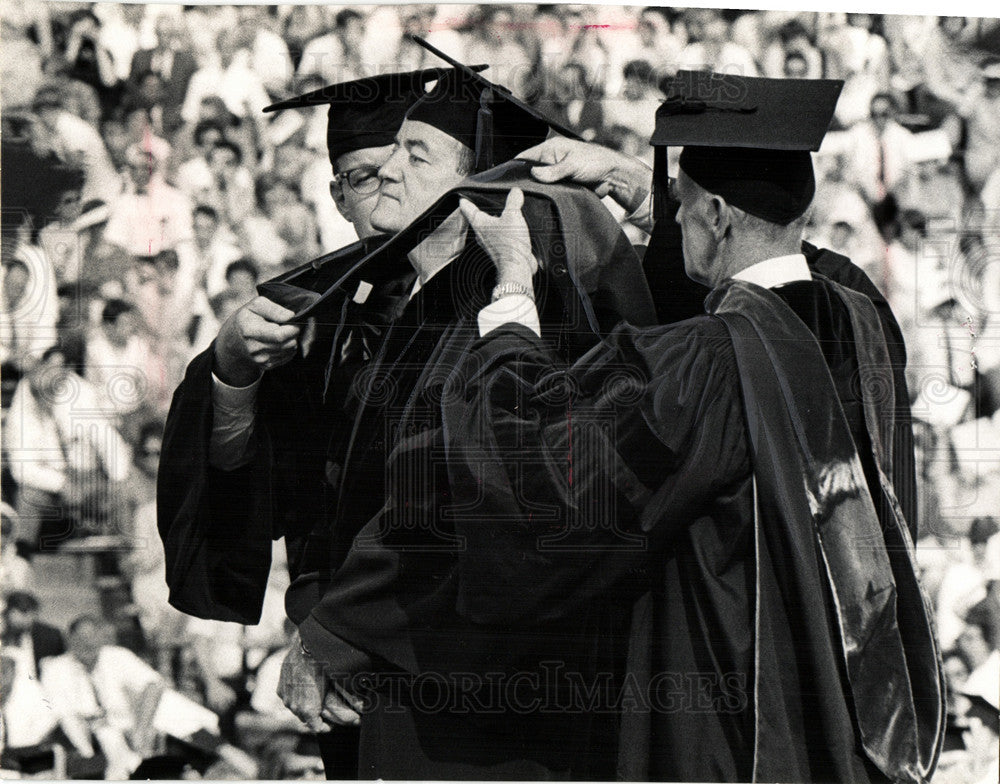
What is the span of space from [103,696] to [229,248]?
153 cm

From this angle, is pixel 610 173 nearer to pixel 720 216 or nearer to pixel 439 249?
pixel 720 216

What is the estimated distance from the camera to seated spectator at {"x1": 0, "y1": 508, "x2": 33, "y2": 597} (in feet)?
11.3

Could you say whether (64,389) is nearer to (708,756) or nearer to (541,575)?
(541,575)

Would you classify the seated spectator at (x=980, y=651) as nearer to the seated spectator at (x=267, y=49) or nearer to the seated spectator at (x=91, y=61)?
the seated spectator at (x=267, y=49)

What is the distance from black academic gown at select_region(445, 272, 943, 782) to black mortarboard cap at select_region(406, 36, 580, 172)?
2.01ft

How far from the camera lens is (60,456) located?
11.4ft

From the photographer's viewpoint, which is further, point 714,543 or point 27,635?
point 27,635

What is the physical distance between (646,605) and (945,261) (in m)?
1.51

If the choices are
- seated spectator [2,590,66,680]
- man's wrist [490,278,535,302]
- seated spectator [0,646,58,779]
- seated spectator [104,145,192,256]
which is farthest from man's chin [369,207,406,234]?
seated spectator [0,646,58,779]

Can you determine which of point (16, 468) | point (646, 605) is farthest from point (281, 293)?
point (646, 605)

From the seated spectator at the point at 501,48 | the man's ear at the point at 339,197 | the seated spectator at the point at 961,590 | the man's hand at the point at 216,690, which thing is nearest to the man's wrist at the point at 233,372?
the man's ear at the point at 339,197

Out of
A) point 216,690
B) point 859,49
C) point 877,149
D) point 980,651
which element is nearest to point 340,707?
point 216,690

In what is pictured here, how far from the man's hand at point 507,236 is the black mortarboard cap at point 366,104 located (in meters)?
0.38

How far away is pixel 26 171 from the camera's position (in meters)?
3.50
